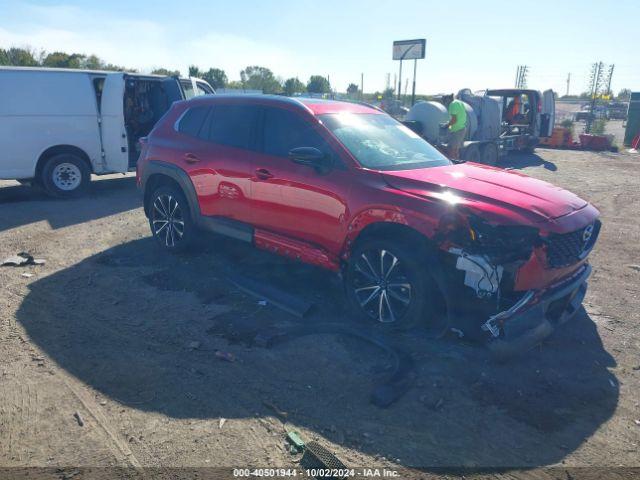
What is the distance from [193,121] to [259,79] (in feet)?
170

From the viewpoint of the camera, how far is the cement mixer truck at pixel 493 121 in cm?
1389

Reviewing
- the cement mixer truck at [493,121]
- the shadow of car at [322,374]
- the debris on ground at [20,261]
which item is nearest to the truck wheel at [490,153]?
the cement mixer truck at [493,121]

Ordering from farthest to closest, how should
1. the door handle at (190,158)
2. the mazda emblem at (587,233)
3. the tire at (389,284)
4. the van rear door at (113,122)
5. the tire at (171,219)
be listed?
the van rear door at (113,122) → the tire at (171,219) → the door handle at (190,158) → the mazda emblem at (587,233) → the tire at (389,284)

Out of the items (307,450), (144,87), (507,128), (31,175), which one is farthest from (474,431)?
(507,128)

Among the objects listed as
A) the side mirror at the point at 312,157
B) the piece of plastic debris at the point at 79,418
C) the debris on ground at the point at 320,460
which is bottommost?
the piece of plastic debris at the point at 79,418

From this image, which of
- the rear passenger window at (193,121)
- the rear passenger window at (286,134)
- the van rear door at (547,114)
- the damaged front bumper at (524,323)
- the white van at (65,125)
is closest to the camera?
the damaged front bumper at (524,323)

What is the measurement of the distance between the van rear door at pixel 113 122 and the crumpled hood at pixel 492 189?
23.1 ft

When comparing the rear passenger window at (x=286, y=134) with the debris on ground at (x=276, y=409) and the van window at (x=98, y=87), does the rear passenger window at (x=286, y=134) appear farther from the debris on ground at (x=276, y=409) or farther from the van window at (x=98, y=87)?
the van window at (x=98, y=87)

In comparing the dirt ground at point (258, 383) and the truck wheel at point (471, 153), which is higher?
the truck wheel at point (471, 153)

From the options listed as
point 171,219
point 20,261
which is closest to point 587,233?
point 171,219

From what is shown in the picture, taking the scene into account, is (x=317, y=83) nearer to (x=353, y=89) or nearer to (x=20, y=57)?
(x=353, y=89)

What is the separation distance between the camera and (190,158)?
5930 millimetres

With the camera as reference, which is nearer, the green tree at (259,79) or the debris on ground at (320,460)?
the debris on ground at (320,460)

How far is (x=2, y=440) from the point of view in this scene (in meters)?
3.06
